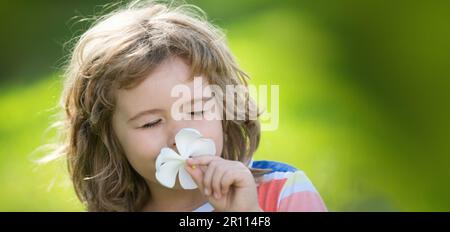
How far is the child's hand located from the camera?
1.42 metres

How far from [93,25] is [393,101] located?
31.3 inches

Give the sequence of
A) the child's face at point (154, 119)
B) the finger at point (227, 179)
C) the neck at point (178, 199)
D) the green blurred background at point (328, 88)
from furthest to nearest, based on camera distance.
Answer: the green blurred background at point (328, 88) → the neck at point (178, 199) → the child's face at point (154, 119) → the finger at point (227, 179)

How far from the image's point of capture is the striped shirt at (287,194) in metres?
1.56

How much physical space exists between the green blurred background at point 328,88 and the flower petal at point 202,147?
44 cm

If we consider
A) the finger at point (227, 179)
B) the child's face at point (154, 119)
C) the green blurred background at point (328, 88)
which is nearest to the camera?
the finger at point (227, 179)

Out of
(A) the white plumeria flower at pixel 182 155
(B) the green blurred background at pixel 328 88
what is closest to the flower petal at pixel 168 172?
(A) the white plumeria flower at pixel 182 155

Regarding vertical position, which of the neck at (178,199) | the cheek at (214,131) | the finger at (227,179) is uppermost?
the cheek at (214,131)

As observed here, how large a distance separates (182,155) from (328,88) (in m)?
0.64

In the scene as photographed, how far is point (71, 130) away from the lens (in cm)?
175

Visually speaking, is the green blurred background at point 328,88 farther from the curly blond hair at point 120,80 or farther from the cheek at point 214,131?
the cheek at point 214,131

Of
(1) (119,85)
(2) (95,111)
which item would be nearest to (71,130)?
A: (2) (95,111)

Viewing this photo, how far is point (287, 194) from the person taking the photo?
1569 mm

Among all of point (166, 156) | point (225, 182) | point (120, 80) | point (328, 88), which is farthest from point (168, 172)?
point (328, 88)

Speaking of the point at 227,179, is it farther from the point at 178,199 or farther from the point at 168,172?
the point at 178,199
